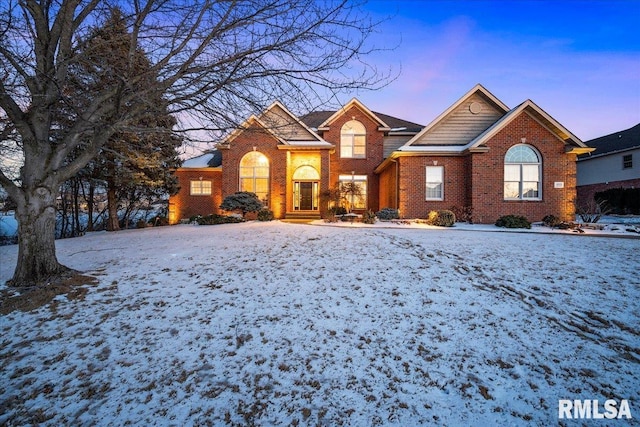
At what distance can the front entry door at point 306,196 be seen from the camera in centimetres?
1831

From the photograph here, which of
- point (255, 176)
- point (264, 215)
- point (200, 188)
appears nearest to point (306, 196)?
point (255, 176)

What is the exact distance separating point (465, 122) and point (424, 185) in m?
4.35

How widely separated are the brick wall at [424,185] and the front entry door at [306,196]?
6.24 metres

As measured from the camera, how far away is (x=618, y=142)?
22.9m

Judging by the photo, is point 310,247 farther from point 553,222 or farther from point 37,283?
point 553,222

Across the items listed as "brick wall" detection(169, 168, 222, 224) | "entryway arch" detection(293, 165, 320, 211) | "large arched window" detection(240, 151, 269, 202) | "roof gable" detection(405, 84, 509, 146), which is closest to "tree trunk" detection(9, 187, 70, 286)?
"large arched window" detection(240, 151, 269, 202)

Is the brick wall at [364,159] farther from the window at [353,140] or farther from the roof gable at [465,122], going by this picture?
the roof gable at [465,122]

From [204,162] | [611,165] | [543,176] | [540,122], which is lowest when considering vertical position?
[543,176]

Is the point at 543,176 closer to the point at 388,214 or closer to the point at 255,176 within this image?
the point at 388,214

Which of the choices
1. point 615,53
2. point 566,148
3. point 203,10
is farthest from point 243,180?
point 615,53

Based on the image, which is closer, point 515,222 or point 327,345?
point 327,345

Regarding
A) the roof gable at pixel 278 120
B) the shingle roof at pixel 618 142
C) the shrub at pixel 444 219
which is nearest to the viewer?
the roof gable at pixel 278 120

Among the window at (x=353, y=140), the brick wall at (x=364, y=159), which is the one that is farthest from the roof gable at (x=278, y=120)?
the window at (x=353, y=140)

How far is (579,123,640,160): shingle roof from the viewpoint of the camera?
21.4 meters
